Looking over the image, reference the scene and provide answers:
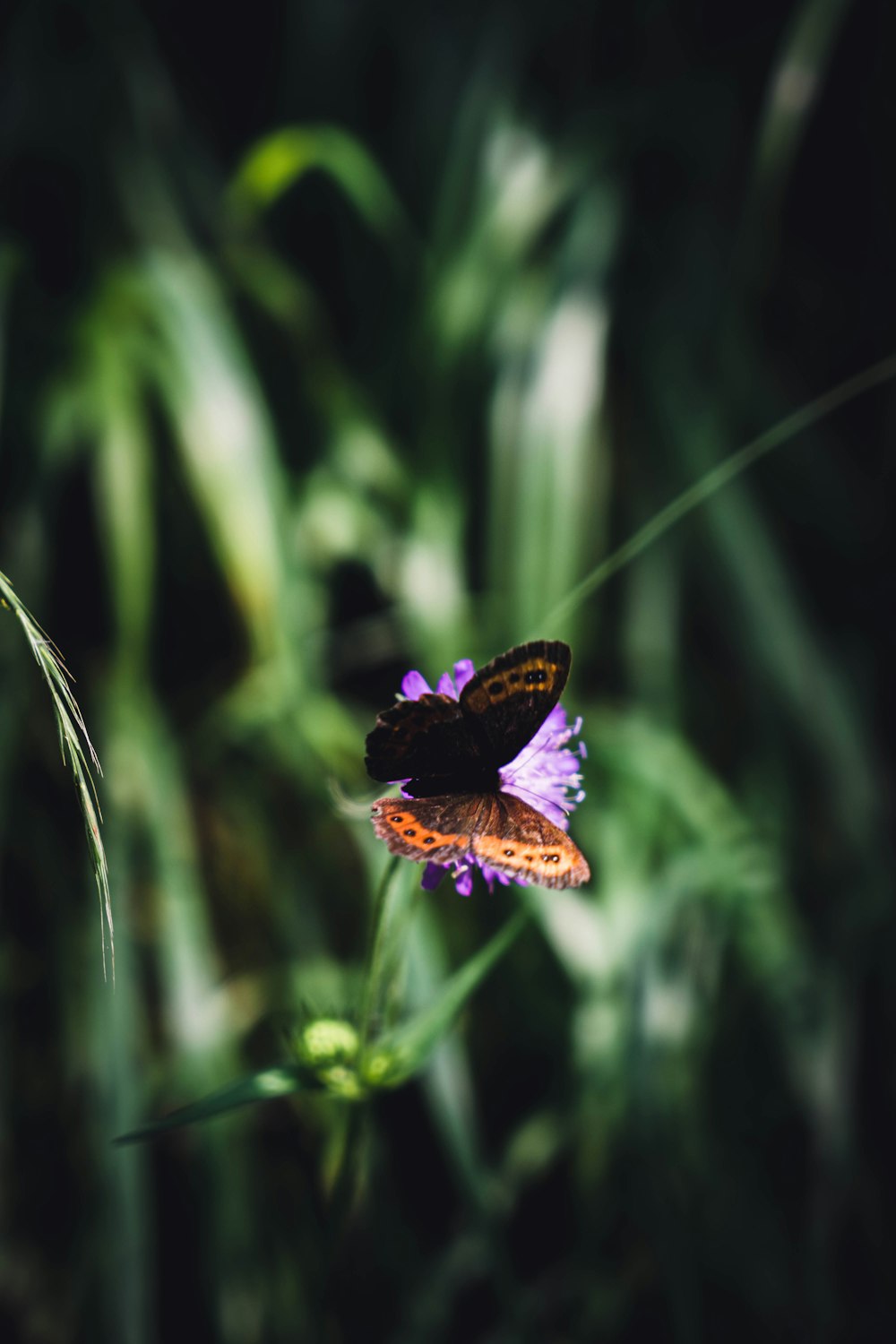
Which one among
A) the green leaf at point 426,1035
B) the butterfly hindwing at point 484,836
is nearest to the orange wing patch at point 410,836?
the butterfly hindwing at point 484,836

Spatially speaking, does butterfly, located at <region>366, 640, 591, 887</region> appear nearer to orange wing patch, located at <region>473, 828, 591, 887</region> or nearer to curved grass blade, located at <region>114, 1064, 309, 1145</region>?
orange wing patch, located at <region>473, 828, 591, 887</region>

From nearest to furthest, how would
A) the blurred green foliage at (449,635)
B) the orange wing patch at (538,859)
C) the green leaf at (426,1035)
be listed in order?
the orange wing patch at (538,859) < the green leaf at (426,1035) < the blurred green foliage at (449,635)

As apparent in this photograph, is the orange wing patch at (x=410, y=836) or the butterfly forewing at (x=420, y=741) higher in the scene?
the butterfly forewing at (x=420, y=741)

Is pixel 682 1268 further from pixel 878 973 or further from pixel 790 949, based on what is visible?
pixel 878 973

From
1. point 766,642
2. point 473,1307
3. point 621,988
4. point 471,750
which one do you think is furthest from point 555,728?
point 473,1307

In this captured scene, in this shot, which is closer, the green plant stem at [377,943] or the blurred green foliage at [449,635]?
the green plant stem at [377,943]

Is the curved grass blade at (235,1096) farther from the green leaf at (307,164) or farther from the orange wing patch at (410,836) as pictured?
the green leaf at (307,164)

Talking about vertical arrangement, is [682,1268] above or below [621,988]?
below

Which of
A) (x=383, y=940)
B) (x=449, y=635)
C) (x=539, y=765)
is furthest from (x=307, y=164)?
(x=383, y=940)

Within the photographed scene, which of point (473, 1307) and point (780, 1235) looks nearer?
point (780, 1235)
